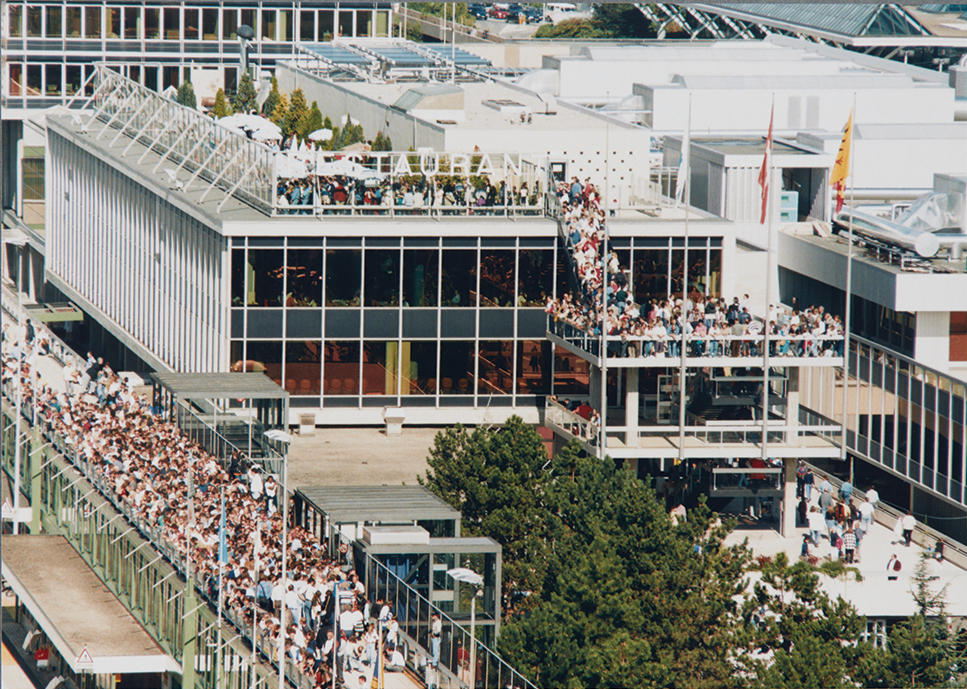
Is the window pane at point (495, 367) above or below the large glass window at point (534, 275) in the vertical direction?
below

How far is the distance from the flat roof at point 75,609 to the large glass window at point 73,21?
74.3 metres

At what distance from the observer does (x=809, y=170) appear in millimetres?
71312

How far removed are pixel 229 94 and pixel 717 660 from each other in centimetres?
8475

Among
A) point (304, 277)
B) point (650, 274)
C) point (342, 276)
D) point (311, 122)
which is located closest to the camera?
point (304, 277)

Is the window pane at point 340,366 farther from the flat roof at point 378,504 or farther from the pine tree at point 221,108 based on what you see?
the pine tree at point 221,108

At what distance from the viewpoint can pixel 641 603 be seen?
38031mm

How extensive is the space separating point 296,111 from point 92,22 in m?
34.7

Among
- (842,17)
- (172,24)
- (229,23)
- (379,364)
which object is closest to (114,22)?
(172,24)

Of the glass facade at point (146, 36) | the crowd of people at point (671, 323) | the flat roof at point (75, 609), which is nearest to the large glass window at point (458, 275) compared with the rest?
the crowd of people at point (671, 323)

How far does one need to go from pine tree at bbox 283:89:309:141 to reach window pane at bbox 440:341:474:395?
1251 inches

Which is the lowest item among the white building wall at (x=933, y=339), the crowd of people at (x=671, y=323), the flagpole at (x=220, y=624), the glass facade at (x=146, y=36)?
the flagpole at (x=220, y=624)

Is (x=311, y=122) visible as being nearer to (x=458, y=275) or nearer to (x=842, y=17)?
(x=458, y=275)

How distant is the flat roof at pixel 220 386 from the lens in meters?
50.8

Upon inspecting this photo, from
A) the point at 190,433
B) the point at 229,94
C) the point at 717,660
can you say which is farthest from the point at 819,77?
the point at 717,660
